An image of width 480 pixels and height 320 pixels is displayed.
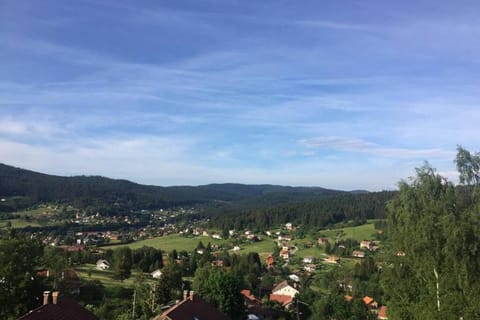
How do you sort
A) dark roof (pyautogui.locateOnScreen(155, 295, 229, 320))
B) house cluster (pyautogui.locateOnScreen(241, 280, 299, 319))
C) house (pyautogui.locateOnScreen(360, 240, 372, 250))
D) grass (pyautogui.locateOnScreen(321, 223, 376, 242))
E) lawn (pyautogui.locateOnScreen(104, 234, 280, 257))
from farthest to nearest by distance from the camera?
lawn (pyautogui.locateOnScreen(104, 234, 280, 257)) → grass (pyautogui.locateOnScreen(321, 223, 376, 242)) → house (pyautogui.locateOnScreen(360, 240, 372, 250)) → house cluster (pyautogui.locateOnScreen(241, 280, 299, 319)) → dark roof (pyautogui.locateOnScreen(155, 295, 229, 320))

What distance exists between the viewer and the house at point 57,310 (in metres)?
23.8

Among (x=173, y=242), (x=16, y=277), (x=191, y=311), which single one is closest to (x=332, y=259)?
(x=173, y=242)

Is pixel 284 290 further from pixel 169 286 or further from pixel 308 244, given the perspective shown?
pixel 308 244

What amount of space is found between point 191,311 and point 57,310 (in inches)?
367

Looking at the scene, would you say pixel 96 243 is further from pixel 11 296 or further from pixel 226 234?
pixel 11 296

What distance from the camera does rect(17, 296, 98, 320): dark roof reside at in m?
23.6

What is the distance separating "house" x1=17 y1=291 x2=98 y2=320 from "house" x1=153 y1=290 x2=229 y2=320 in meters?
4.77

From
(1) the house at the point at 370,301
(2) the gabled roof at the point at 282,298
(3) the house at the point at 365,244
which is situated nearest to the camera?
(2) the gabled roof at the point at 282,298

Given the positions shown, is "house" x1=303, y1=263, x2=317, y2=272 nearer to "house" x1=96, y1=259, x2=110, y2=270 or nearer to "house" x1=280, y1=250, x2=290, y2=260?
"house" x1=280, y1=250, x2=290, y2=260

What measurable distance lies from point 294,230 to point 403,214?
134m

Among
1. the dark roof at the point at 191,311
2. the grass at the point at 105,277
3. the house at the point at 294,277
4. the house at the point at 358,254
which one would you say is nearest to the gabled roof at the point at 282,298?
the house at the point at 294,277

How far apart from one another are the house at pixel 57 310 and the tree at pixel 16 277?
497 centimetres

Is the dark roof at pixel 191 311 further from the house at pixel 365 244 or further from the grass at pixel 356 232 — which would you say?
the grass at pixel 356 232

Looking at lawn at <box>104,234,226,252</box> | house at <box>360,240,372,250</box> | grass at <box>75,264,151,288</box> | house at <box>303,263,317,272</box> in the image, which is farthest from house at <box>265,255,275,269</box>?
grass at <box>75,264,151,288</box>
